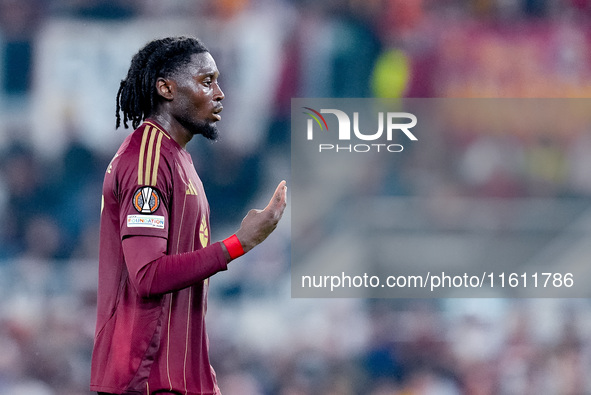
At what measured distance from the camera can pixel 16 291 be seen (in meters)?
4.52

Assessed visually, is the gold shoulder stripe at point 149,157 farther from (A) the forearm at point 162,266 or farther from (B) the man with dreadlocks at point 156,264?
(A) the forearm at point 162,266

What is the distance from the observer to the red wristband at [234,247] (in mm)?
2092

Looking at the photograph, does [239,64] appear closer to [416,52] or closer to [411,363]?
[416,52]

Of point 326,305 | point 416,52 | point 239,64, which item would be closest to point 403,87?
point 416,52

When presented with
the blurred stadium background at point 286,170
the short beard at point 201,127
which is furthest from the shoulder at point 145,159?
the blurred stadium background at point 286,170

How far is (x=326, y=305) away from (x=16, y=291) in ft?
5.91

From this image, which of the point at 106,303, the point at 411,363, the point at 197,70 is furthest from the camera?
the point at 411,363

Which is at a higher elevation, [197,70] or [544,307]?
[197,70]

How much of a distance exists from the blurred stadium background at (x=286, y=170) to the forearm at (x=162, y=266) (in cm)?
242

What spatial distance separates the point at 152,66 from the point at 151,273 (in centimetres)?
72

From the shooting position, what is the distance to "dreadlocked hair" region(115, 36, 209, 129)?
7.88 ft

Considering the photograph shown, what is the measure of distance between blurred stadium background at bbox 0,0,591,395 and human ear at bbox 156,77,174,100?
2140 mm

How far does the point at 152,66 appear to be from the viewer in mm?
2414
